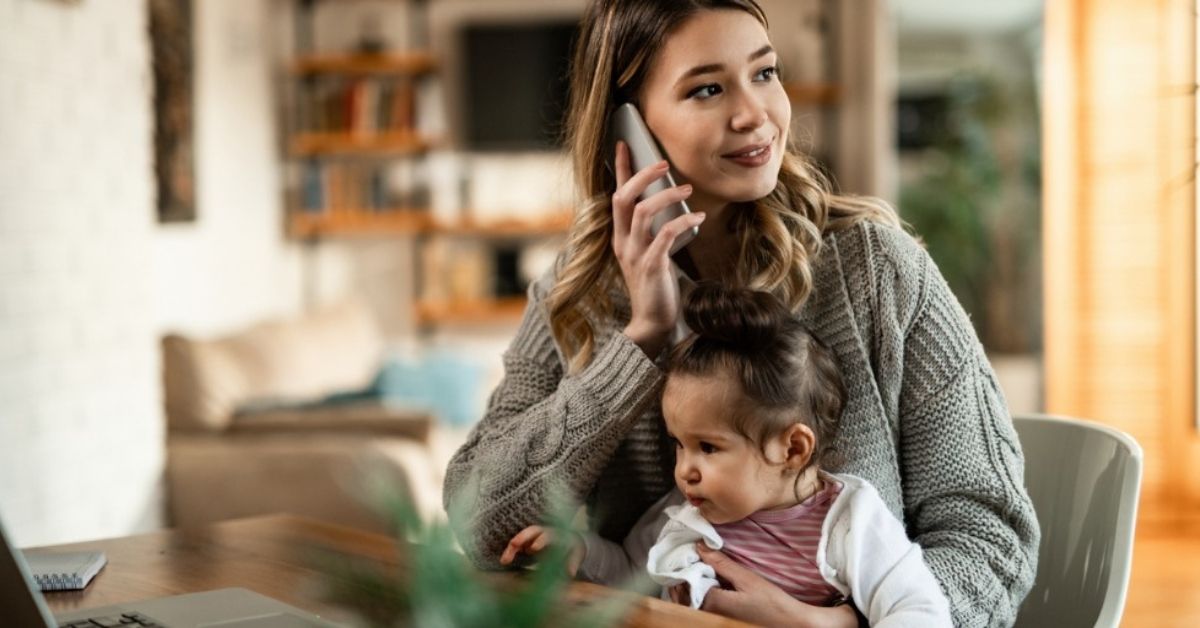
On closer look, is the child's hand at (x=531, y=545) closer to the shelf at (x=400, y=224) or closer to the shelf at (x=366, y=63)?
the shelf at (x=400, y=224)

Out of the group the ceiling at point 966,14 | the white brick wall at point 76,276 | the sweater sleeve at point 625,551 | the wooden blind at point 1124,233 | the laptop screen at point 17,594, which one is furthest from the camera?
the ceiling at point 966,14

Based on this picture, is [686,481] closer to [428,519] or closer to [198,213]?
[428,519]

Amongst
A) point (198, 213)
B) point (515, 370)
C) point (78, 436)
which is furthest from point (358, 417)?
point (515, 370)

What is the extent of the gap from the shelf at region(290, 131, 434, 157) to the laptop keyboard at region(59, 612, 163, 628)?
17.6ft

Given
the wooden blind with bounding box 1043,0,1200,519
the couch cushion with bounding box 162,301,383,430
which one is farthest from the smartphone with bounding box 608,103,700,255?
the wooden blind with bounding box 1043,0,1200,519

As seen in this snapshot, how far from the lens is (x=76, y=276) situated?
341 cm

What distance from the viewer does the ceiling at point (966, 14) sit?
7523 mm

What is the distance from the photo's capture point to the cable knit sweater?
138cm

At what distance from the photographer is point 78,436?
11.2ft

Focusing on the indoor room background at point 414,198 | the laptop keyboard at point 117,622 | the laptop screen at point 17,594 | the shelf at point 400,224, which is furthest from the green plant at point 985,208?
the laptop screen at point 17,594

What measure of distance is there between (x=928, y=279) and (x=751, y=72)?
0.31m

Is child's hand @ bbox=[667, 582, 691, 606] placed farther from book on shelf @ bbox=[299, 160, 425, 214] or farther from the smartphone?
book on shelf @ bbox=[299, 160, 425, 214]

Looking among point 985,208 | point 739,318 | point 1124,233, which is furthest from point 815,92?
point 739,318

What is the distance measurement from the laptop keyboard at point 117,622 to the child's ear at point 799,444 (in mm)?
598
